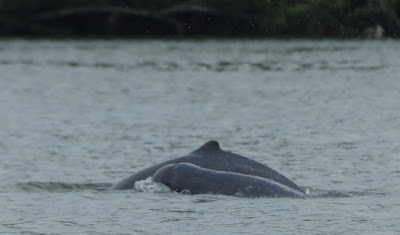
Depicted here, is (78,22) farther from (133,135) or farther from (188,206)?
(188,206)

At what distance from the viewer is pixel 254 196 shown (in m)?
19.0

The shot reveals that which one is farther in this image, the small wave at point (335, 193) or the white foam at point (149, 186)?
the small wave at point (335, 193)

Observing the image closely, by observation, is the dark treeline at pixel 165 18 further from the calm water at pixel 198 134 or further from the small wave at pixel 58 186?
the small wave at pixel 58 186

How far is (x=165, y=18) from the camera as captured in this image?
86625 mm

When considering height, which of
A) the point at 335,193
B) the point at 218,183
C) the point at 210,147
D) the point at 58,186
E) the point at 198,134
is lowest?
the point at 198,134

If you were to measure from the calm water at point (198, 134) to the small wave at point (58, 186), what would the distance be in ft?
0.05

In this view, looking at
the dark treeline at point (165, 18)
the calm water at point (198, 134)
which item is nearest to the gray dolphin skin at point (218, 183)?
A: the calm water at point (198, 134)

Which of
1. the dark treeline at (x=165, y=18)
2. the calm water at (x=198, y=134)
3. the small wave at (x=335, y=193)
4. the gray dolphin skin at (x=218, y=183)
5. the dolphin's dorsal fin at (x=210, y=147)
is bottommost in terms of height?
the dark treeline at (x=165, y=18)

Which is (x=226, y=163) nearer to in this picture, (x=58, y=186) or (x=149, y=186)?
(x=149, y=186)

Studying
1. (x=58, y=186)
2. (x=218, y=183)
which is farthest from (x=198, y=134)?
(x=218, y=183)

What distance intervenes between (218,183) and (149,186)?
3.99 ft

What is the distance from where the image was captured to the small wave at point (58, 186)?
2106cm

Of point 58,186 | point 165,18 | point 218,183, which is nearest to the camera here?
point 218,183

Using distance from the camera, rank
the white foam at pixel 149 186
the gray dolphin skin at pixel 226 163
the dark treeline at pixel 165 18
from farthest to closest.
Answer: the dark treeline at pixel 165 18
the gray dolphin skin at pixel 226 163
the white foam at pixel 149 186
